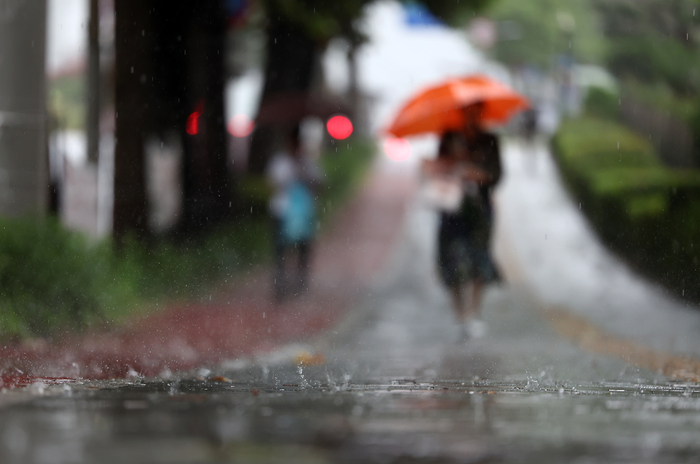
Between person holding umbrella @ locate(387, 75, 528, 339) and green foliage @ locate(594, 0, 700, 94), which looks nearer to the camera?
person holding umbrella @ locate(387, 75, 528, 339)

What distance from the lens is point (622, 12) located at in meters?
11.4

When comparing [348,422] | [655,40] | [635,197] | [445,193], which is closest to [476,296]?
[445,193]

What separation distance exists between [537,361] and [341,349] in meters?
1.83

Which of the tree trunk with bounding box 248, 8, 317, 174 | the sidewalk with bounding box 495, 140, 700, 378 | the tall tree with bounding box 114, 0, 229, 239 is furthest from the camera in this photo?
the tree trunk with bounding box 248, 8, 317, 174

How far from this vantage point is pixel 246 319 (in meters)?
9.00

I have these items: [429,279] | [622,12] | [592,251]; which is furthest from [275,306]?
[622,12]

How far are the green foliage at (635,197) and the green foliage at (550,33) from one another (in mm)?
927

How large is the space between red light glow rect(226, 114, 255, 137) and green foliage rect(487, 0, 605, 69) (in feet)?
10.8

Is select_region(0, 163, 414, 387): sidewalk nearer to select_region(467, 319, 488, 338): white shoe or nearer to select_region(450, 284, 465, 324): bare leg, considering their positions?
select_region(450, 284, 465, 324): bare leg

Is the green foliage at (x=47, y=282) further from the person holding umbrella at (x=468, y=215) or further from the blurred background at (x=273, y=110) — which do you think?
the person holding umbrella at (x=468, y=215)

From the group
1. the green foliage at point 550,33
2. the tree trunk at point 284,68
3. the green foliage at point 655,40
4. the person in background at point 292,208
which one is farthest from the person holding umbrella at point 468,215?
the green foliage at point 655,40

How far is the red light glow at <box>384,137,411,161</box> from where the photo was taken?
10.8m

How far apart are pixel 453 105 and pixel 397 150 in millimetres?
3184

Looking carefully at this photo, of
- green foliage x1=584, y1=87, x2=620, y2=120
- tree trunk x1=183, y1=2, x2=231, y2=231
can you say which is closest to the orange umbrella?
green foliage x1=584, y1=87, x2=620, y2=120
